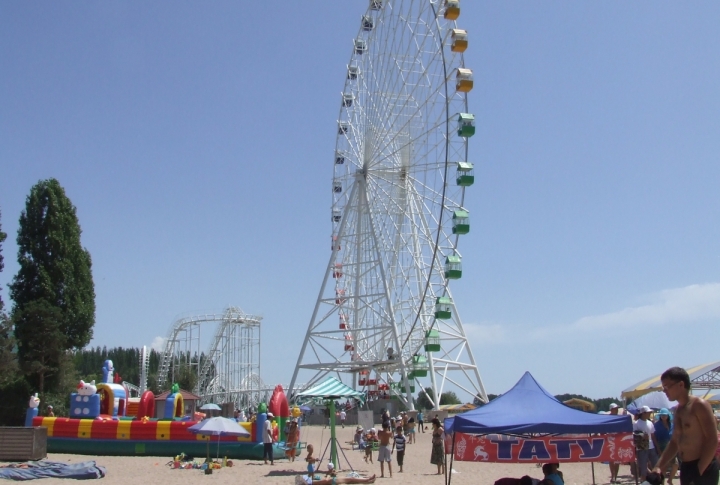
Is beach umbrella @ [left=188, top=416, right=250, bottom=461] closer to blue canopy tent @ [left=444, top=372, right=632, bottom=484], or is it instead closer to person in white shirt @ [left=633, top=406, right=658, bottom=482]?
blue canopy tent @ [left=444, top=372, right=632, bottom=484]

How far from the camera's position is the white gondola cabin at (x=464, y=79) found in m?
26.1

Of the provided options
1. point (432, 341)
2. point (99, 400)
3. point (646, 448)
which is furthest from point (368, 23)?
point (646, 448)

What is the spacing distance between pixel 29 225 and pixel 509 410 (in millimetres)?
28132

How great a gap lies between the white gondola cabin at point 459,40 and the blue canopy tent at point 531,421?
61.2ft

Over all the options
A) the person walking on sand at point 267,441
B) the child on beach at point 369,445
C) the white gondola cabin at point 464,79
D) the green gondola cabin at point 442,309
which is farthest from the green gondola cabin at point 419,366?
the person walking on sand at point 267,441

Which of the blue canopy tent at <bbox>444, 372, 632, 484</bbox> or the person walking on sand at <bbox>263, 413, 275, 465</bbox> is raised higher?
the blue canopy tent at <bbox>444, 372, 632, 484</bbox>

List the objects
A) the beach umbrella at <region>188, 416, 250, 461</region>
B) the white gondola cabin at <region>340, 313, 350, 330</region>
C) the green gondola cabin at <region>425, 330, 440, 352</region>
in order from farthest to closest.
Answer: the white gondola cabin at <region>340, 313, 350, 330</region> → the green gondola cabin at <region>425, 330, 440, 352</region> → the beach umbrella at <region>188, 416, 250, 461</region>

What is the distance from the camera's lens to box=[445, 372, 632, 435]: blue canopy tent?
8.84 metres

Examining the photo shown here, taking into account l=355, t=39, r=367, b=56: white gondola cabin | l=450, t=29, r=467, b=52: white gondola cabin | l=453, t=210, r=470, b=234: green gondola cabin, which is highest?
l=355, t=39, r=367, b=56: white gondola cabin

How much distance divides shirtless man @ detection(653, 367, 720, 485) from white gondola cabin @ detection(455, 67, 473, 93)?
2197cm

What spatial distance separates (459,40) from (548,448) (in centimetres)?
1955

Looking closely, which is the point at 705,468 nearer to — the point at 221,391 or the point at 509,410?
the point at 509,410

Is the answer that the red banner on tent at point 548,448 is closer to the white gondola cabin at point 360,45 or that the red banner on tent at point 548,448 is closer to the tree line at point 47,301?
the tree line at point 47,301

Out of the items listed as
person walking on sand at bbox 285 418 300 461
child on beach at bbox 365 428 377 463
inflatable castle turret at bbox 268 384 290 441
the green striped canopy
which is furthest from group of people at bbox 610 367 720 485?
inflatable castle turret at bbox 268 384 290 441
